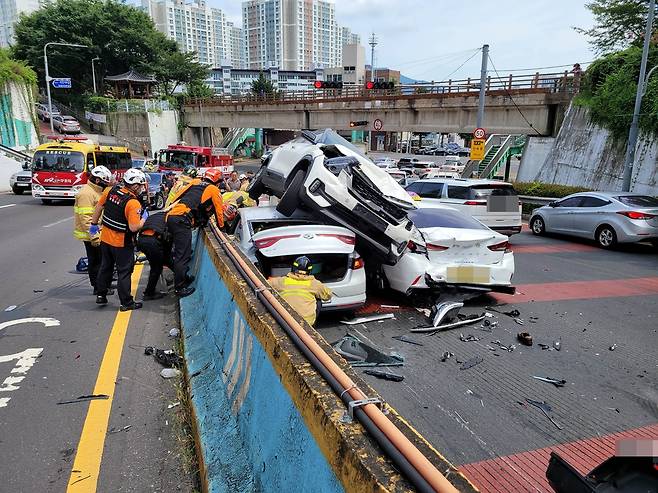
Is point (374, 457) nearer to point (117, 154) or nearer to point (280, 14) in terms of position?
point (117, 154)

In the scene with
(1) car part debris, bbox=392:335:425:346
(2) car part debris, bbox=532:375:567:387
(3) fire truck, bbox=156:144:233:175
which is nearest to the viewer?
(2) car part debris, bbox=532:375:567:387

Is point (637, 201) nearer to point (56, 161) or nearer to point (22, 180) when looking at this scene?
point (56, 161)

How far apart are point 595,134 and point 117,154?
70.0 feet

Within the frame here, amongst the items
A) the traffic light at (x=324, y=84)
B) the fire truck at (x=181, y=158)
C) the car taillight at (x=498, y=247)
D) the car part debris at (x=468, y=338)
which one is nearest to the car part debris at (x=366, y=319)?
the car part debris at (x=468, y=338)

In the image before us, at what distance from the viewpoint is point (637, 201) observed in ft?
39.9

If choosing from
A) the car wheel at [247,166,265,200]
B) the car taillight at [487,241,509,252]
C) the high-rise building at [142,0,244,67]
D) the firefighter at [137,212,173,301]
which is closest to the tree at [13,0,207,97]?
the car wheel at [247,166,265,200]

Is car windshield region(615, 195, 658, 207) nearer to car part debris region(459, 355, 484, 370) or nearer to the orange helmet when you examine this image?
car part debris region(459, 355, 484, 370)

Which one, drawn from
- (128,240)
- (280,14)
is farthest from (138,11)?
(280,14)

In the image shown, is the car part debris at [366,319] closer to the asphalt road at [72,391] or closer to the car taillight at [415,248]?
the car taillight at [415,248]

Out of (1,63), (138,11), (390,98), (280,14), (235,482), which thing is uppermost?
(280,14)

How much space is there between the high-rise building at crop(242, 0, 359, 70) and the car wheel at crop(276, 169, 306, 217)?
582 feet

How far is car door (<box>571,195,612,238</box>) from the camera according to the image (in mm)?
12547

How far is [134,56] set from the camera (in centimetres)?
5697

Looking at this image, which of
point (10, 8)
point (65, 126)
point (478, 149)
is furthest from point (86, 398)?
point (10, 8)
